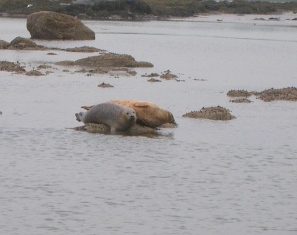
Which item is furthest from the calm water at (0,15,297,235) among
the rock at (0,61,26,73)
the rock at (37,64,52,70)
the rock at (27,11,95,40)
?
the rock at (27,11,95,40)

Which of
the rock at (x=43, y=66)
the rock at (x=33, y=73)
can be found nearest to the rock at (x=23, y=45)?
the rock at (x=43, y=66)

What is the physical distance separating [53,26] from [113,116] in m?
40.9

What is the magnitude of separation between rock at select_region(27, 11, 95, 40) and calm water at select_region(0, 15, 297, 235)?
82.7 ft

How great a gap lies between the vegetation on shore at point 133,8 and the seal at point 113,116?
81.3 metres

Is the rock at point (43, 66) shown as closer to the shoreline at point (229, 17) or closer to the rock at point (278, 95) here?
the rock at point (278, 95)

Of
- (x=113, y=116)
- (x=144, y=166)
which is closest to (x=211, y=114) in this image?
(x=113, y=116)

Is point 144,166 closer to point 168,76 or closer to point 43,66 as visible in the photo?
point 168,76

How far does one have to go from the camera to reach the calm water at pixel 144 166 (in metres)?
14.3

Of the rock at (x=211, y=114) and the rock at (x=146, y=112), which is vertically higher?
the rock at (x=146, y=112)

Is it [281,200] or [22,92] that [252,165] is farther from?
[22,92]

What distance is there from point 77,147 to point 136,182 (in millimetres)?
3583

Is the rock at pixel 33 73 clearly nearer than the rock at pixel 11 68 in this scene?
Yes

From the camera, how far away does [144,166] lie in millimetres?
18484

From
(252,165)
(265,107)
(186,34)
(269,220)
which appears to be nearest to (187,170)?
(252,165)
